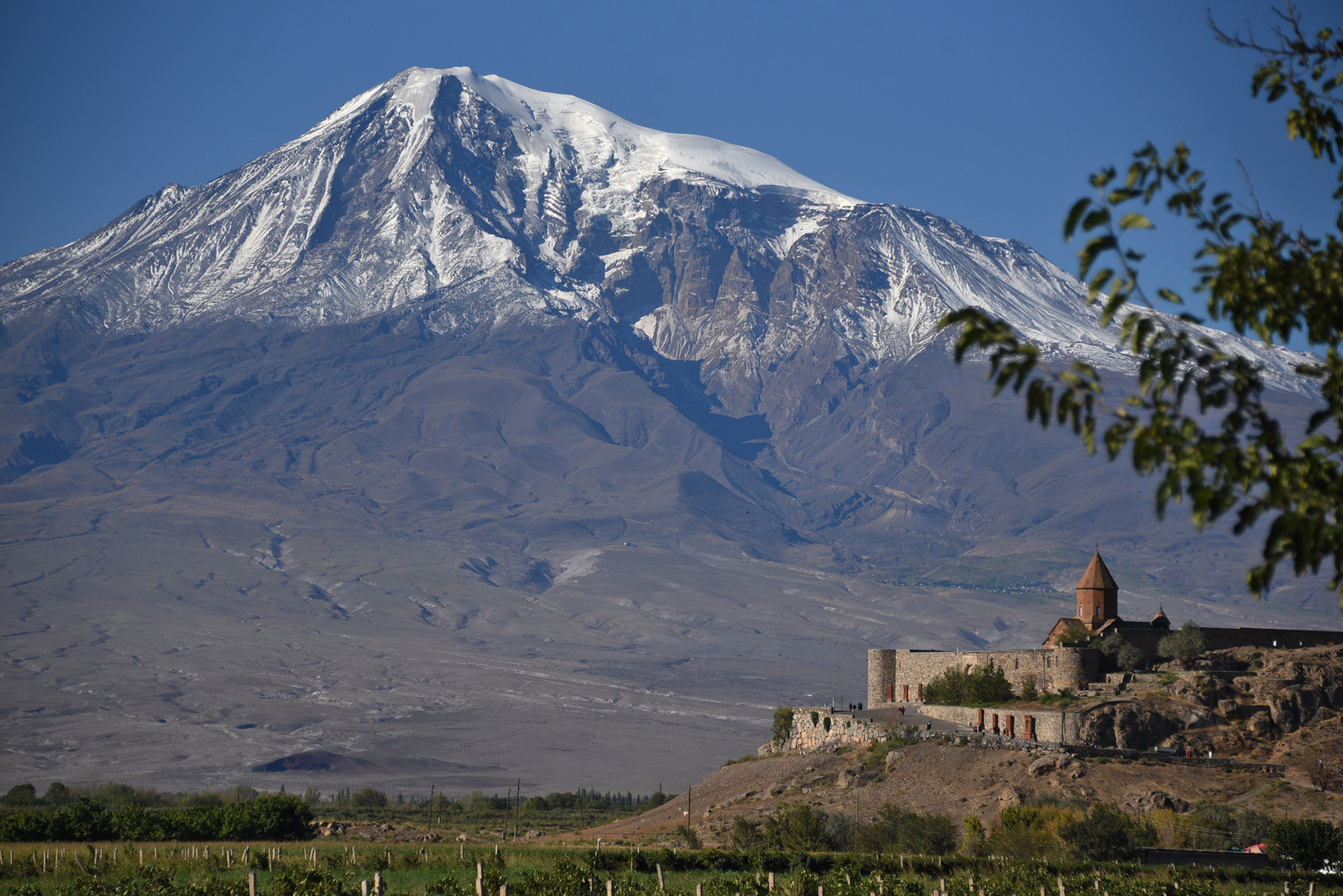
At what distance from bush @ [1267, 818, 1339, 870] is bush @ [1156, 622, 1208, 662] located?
53.8ft

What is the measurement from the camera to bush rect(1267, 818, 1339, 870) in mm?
33906

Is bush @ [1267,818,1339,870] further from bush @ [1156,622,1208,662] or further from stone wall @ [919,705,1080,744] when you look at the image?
bush @ [1156,622,1208,662]

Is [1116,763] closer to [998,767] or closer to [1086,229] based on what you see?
[998,767]

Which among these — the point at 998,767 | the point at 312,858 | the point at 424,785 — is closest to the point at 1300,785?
the point at 998,767

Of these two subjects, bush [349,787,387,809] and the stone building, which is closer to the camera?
the stone building

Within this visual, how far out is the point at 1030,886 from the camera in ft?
90.6

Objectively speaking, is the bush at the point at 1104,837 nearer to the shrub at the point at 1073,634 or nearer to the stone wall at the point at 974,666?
the stone wall at the point at 974,666

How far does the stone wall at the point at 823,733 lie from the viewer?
5409cm

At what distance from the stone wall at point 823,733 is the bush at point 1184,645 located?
11613 millimetres

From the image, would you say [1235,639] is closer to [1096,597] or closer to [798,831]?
[1096,597]

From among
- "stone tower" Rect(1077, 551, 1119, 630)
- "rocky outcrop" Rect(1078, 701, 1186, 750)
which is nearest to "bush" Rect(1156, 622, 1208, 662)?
"rocky outcrop" Rect(1078, 701, 1186, 750)

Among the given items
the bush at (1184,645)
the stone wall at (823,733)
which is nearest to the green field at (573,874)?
Result: the stone wall at (823,733)

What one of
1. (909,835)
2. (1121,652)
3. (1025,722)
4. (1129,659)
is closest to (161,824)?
(909,835)

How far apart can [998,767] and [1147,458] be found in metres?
39.4
